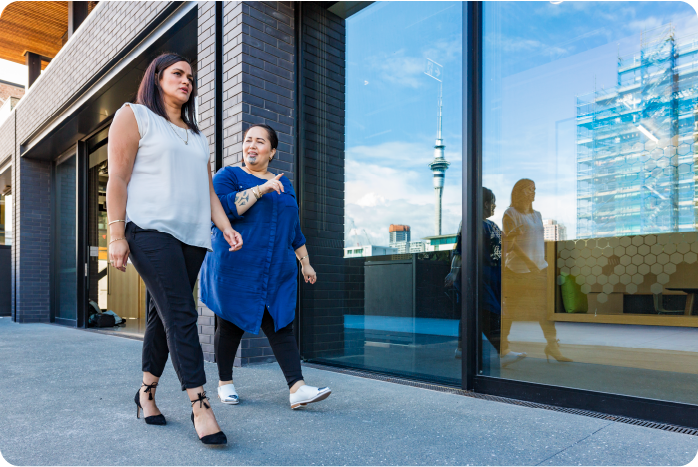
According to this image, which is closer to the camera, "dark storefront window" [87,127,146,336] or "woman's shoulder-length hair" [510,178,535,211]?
"woman's shoulder-length hair" [510,178,535,211]

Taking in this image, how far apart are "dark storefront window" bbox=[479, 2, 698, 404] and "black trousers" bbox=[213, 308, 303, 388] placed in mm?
1198

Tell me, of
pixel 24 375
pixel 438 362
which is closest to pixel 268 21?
pixel 438 362

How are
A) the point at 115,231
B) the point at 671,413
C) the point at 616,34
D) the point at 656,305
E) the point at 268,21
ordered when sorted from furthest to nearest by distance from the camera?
the point at 268,21 → the point at 616,34 → the point at 656,305 → the point at 671,413 → the point at 115,231

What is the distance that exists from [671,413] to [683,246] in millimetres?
793

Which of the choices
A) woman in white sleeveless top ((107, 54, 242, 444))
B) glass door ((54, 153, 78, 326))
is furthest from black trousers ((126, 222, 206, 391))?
glass door ((54, 153, 78, 326))

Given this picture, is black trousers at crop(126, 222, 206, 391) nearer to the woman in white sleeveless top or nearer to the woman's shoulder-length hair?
the woman in white sleeveless top

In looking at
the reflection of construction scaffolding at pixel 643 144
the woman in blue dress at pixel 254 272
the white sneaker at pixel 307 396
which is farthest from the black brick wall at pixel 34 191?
the reflection of construction scaffolding at pixel 643 144

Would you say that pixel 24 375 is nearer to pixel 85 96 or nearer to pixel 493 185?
pixel 493 185

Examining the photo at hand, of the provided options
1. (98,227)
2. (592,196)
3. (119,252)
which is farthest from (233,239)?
(98,227)

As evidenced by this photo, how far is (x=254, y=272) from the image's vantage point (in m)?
2.66

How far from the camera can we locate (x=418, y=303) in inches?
137

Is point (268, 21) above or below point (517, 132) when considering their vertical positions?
above

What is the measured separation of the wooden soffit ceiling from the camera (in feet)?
29.8

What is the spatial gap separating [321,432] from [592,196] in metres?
1.89
